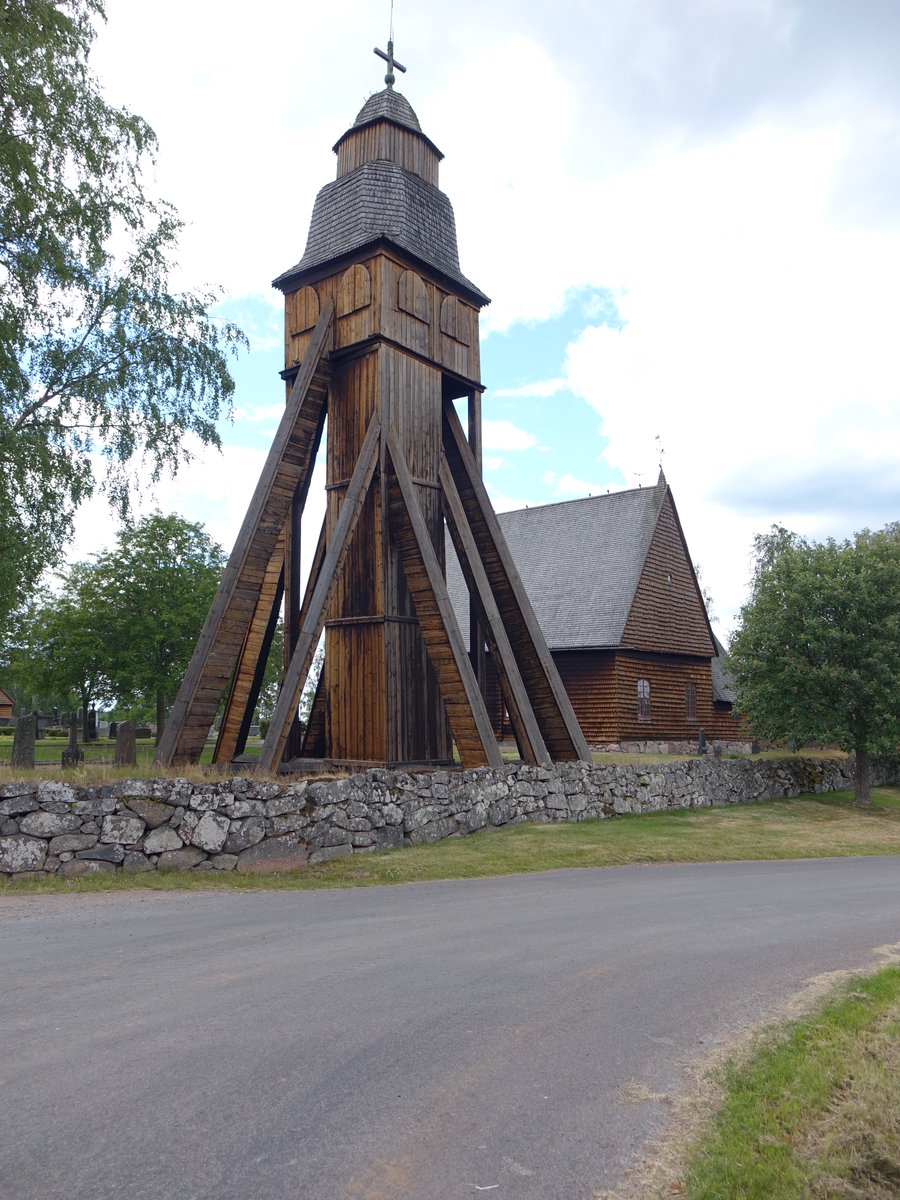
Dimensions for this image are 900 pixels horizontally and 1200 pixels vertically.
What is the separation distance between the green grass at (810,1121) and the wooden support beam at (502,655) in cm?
1061

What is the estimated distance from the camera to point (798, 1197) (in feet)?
11.8

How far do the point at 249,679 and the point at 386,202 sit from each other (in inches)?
408

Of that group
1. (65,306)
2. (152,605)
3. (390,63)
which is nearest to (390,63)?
(390,63)

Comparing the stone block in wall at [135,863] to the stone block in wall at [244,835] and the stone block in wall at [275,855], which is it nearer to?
the stone block in wall at [244,835]

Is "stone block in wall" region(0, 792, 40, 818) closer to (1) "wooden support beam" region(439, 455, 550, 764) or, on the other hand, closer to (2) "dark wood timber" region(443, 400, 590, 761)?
(1) "wooden support beam" region(439, 455, 550, 764)

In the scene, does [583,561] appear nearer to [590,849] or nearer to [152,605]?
[152,605]

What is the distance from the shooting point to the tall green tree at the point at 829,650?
22891 millimetres

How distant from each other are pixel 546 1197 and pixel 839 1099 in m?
1.91

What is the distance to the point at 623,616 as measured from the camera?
3120cm

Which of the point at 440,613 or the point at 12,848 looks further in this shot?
the point at 440,613

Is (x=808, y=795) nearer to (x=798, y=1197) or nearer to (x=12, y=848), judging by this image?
(x=12, y=848)

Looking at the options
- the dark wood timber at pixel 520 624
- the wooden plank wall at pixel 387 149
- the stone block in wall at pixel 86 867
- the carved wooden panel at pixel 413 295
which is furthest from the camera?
the wooden plank wall at pixel 387 149

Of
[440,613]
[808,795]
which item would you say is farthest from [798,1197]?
[808,795]

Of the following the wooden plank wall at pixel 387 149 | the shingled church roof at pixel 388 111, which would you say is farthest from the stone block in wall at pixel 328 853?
the shingled church roof at pixel 388 111
